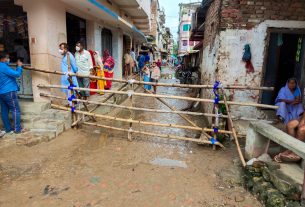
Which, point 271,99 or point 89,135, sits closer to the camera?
point 89,135

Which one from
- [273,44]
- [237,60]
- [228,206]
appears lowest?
[228,206]

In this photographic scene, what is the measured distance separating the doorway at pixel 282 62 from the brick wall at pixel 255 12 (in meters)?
0.48

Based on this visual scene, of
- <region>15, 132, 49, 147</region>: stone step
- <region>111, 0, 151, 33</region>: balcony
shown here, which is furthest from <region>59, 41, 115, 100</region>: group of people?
<region>111, 0, 151, 33</region>: balcony

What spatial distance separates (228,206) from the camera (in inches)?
123

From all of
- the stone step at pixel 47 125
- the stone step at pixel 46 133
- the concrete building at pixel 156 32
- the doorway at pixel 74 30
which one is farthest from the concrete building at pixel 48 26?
the concrete building at pixel 156 32

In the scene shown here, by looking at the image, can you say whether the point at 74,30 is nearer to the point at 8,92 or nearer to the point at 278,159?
the point at 8,92

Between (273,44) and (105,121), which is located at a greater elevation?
(273,44)

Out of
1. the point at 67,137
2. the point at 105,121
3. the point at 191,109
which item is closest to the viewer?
the point at 67,137

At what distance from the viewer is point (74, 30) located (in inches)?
318

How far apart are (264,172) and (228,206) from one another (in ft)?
2.52

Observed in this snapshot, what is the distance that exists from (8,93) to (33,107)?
847 mm

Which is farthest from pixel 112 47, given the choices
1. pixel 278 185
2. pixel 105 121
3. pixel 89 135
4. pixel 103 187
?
pixel 278 185

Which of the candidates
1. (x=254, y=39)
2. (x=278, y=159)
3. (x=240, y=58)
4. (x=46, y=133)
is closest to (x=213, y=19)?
(x=254, y=39)

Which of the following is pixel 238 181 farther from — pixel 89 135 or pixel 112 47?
pixel 112 47
